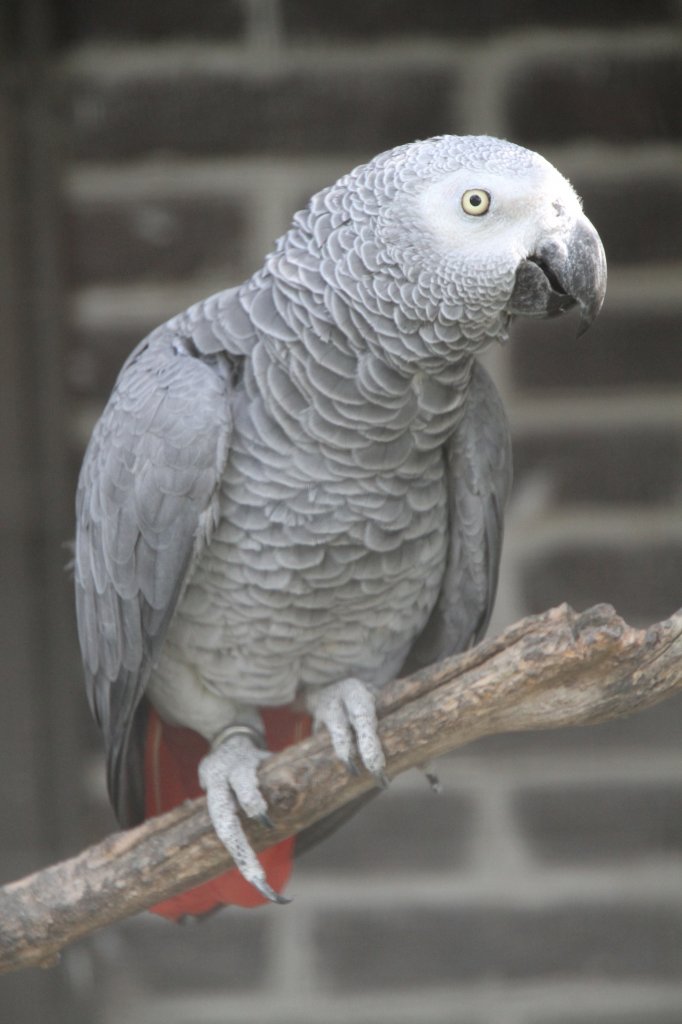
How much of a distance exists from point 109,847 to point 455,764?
55 cm

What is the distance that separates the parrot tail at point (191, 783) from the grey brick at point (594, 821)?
1.24ft

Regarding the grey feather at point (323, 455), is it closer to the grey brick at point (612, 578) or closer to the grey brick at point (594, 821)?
the grey brick at point (612, 578)

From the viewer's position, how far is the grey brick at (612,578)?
3.96ft

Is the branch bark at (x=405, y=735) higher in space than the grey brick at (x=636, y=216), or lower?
lower

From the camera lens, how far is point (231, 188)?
121cm

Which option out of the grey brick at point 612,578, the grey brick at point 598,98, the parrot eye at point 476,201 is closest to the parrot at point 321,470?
the parrot eye at point 476,201

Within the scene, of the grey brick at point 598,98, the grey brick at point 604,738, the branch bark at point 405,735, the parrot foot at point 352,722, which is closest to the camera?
the branch bark at point 405,735

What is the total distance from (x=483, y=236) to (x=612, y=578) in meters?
0.58

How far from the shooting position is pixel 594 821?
4.31ft

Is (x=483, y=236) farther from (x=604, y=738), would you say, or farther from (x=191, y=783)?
(x=604, y=738)

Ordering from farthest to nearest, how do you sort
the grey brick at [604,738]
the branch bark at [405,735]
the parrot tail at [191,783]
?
1. the grey brick at [604,738]
2. the parrot tail at [191,783]
3. the branch bark at [405,735]

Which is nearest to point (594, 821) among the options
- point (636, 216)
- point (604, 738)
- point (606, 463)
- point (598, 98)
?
point (604, 738)

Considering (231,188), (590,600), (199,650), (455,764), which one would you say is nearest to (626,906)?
(455,764)

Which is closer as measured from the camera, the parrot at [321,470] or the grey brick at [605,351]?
the parrot at [321,470]
